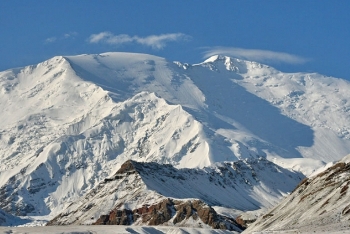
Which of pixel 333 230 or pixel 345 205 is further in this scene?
pixel 345 205

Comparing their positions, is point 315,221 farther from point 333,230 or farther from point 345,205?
point 333,230

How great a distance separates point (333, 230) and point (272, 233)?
43.8 feet

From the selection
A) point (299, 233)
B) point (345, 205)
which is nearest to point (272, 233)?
point (299, 233)

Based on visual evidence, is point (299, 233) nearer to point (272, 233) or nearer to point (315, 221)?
point (272, 233)

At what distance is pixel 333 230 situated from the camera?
174 metres

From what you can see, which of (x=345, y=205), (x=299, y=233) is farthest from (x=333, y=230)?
(x=345, y=205)

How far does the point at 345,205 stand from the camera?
197 m

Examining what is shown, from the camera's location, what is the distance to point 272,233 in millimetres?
184500

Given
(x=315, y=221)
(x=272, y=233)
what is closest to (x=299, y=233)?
(x=272, y=233)

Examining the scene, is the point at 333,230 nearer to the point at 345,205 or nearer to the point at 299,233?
the point at 299,233

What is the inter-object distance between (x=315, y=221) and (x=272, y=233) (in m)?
16.4

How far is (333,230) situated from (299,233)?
25.2 ft

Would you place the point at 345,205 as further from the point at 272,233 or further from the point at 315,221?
the point at 272,233

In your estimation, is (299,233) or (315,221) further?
(315,221)
